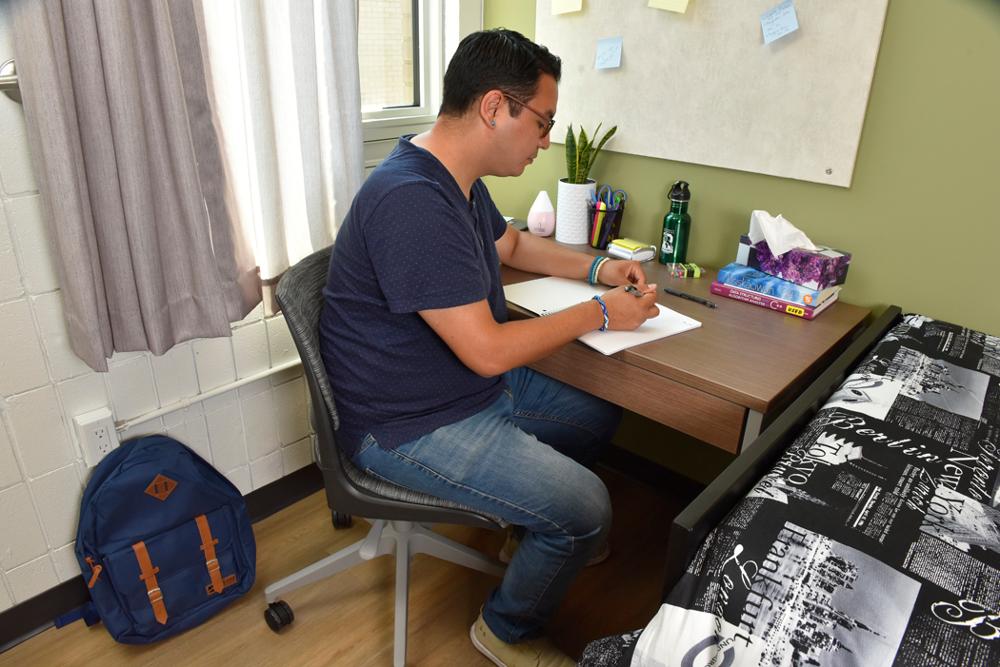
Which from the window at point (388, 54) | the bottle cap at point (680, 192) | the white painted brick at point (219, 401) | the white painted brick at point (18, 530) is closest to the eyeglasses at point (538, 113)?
the bottle cap at point (680, 192)

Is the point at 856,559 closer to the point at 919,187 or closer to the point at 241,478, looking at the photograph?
the point at 919,187

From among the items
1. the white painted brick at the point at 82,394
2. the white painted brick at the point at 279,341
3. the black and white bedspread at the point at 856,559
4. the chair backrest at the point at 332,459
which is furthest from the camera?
the white painted brick at the point at 279,341

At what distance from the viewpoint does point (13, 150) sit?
1.30 m

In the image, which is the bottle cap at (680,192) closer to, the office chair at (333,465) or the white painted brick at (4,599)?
the office chair at (333,465)

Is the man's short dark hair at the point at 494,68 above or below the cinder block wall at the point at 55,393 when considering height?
above

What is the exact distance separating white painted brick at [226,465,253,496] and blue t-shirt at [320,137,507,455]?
64cm

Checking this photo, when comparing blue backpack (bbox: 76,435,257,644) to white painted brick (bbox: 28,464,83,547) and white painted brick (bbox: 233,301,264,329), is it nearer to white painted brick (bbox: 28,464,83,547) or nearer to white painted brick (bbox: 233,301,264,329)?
white painted brick (bbox: 28,464,83,547)

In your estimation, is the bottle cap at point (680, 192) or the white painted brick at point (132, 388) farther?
the bottle cap at point (680, 192)

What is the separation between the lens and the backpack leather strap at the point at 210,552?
163cm

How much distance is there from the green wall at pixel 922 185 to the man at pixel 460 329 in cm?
53

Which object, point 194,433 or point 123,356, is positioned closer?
point 123,356

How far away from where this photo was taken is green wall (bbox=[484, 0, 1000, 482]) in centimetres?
139

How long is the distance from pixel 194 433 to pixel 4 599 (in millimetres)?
505

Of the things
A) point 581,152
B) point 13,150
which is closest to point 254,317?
point 13,150
